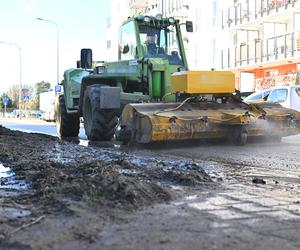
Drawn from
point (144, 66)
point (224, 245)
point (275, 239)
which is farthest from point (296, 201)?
point (144, 66)

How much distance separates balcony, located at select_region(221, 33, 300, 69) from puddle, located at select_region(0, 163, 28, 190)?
23.2m

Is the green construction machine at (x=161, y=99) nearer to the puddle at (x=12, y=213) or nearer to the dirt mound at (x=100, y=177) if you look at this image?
the dirt mound at (x=100, y=177)

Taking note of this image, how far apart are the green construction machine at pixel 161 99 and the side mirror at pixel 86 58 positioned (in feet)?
Result: 0.10

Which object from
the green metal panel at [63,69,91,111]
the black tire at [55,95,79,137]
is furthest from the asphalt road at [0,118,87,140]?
the green metal panel at [63,69,91,111]

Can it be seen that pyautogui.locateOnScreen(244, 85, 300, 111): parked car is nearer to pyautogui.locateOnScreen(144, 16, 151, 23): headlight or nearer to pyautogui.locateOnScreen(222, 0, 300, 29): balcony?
pyautogui.locateOnScreen(144, 16, 151, 23): headlight

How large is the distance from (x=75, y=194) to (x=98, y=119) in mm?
7086

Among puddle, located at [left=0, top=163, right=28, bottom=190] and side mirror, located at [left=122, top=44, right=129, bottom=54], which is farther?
side mirror, located at [left=122, top=44, right=129, bottom=54]

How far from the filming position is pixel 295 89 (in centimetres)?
1717

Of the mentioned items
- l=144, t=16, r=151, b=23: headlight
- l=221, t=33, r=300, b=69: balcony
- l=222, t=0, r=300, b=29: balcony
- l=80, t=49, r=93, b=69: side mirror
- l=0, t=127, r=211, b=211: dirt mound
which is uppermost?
l=222, t=0, r=300, b=29: balcony

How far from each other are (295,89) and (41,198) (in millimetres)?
12736

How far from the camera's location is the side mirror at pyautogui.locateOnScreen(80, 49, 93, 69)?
15.4 metres

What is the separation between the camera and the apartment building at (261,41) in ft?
98.7

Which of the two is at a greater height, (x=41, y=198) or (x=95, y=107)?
(x=95, y=107)

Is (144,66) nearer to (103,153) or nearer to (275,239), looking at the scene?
(103,153)
